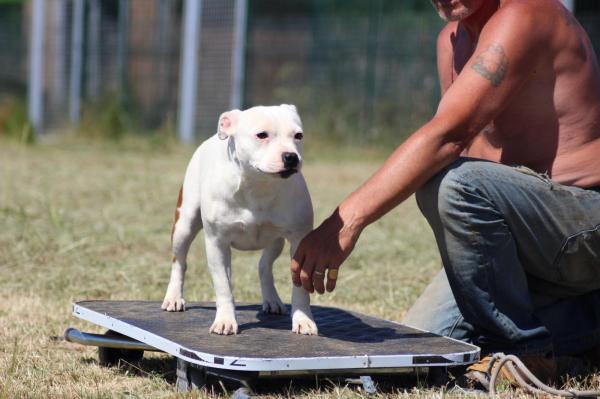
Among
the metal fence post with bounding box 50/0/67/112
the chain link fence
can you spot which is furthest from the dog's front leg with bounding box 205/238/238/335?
the metal fence post with bounding box 50/0/67/112

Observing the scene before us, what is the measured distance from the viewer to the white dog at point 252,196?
3.24 metres

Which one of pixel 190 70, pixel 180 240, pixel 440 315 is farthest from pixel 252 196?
pixel 190 70

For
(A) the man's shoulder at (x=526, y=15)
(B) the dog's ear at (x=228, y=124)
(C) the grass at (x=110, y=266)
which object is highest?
(A) the man's shoulder at (x=526, y=15)

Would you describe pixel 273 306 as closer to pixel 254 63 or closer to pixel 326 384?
pixel 326 384

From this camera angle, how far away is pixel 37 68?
17.3 m

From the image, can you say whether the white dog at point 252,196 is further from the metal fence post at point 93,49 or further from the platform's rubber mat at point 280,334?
the metal fence post at point 93,49

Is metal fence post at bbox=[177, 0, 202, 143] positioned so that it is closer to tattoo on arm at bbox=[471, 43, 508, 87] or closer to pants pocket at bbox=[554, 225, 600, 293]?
pants pocket at bbox=[554, 225, 600, 293]

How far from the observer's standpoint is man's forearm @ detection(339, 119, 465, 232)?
320 cm

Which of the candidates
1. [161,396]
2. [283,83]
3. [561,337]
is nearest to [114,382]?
[161,396]

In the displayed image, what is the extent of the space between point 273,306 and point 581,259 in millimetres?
1160

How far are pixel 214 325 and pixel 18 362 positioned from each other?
710mm

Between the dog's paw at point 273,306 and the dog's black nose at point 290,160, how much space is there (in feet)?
2.89

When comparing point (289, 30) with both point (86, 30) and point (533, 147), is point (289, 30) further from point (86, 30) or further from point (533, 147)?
point (533, 147)

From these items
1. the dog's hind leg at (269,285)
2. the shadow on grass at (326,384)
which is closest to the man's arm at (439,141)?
Answer: the shadow on grass at (326,384)
